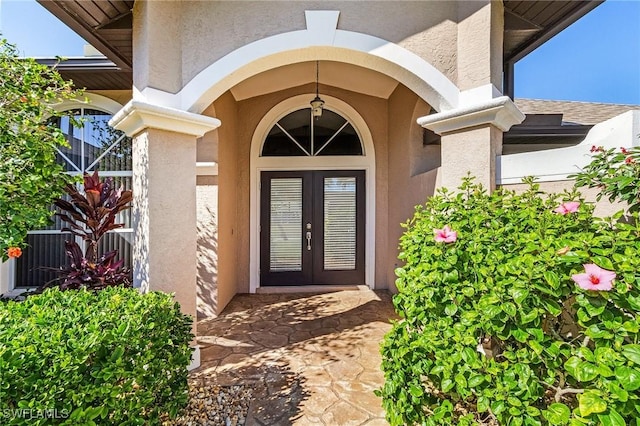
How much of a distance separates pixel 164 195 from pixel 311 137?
15.9 feet

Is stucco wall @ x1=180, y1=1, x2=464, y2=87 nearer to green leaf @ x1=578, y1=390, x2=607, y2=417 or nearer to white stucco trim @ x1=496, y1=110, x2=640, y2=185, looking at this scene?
white stucco trim @ x1=496, y1=110, x2=640, y2=185

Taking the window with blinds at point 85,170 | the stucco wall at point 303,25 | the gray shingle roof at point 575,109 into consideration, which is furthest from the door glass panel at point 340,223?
the gray shingle roof at point 575,109

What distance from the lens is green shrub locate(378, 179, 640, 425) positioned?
1.64 m

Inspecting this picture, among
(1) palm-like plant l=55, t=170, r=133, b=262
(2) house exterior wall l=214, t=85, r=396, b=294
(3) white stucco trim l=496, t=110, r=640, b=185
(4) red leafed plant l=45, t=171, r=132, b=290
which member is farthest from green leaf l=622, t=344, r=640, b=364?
(2) house exterior wall l=214, t=85, r=396, b=294

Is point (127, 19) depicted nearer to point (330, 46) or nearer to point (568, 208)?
point (330, 46)

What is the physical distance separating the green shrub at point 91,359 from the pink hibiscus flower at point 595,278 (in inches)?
124

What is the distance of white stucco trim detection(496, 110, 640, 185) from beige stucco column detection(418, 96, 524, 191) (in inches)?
7.2

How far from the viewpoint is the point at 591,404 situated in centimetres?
153

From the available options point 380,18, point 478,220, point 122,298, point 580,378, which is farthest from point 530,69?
point 122,298

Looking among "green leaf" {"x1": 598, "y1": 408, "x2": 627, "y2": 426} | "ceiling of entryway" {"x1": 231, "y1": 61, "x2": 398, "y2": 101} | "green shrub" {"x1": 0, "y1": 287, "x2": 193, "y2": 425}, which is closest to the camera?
"green leaf" {"x1": 598, "y1": 408, "x2": 627, "y2": 426}

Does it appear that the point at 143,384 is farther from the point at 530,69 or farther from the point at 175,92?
the point at 530,69

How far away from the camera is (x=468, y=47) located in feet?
12.3

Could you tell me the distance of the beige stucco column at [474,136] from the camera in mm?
3564

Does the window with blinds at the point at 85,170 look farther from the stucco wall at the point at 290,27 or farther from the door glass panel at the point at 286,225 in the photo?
the stucco wall at the point at 290,27
